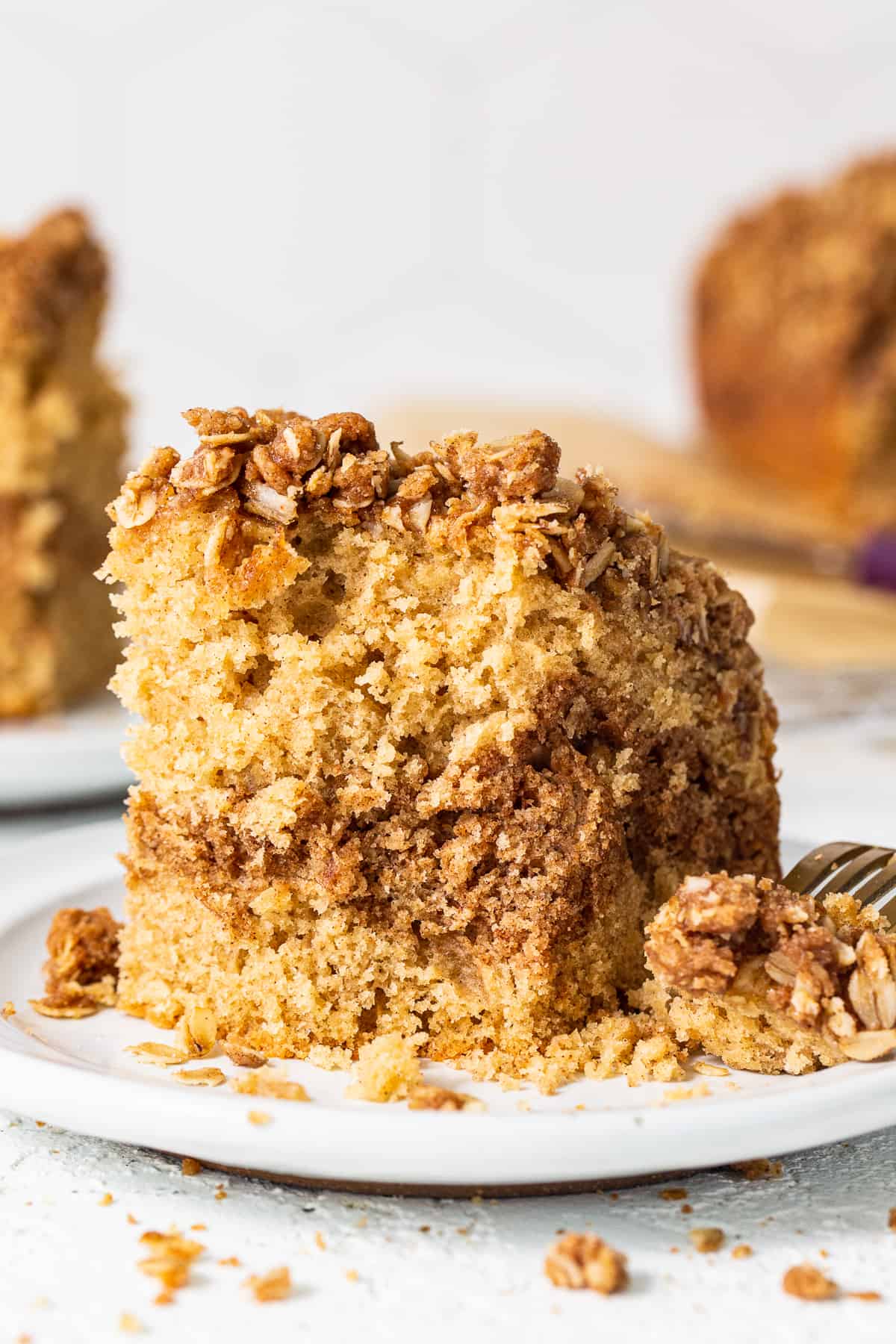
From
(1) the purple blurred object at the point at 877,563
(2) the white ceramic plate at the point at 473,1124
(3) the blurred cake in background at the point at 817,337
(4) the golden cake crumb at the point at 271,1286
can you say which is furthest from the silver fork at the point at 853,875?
(3) the blurred cake in background at the point at 817,337

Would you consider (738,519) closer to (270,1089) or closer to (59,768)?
(59,768)

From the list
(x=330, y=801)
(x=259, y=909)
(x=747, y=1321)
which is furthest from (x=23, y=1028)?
(x=747, y=1321)

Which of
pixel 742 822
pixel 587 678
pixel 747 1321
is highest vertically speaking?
pixel 587 678

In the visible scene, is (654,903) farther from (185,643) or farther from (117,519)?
(117,519)

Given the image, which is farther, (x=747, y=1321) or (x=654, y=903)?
(x=654, y=903)

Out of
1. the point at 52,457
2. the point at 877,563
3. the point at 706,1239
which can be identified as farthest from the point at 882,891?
the point at 877,563

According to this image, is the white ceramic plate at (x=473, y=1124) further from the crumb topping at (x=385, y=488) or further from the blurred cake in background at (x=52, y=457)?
the blurred cake in background at (x=52, y=457)

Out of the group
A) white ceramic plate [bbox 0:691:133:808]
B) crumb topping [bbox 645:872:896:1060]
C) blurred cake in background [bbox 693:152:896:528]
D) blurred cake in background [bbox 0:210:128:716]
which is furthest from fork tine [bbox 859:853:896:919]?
blurred cake in background [bbox 693:152:896:528]
